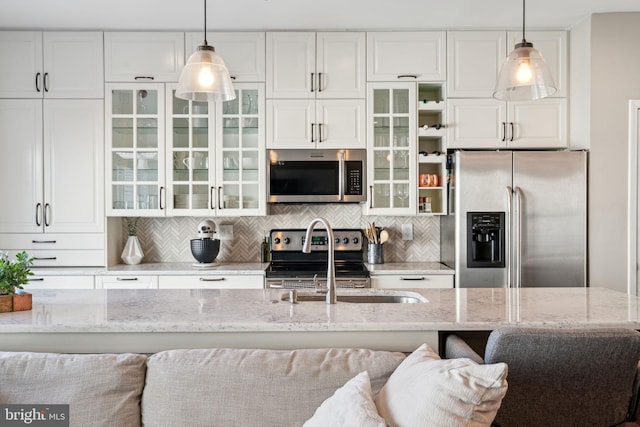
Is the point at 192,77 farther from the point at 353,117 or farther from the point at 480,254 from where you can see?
the point at 480,254

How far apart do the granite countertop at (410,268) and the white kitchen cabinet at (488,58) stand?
51.0 inches

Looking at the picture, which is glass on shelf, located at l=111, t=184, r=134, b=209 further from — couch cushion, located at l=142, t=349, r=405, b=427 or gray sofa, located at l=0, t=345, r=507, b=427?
couch cushion, located at l=142, t=349, r=405, b=427

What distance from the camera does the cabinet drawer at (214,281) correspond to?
3539 millimetres

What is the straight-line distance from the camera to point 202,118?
3703 millimetres

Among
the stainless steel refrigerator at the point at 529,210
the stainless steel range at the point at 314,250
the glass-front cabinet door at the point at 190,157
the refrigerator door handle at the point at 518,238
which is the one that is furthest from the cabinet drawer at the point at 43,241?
the refrigerator door handle at the point at 518,238

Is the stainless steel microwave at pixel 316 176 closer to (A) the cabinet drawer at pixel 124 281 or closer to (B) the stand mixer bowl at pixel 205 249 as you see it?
(B) the stand mixer bowl at pixel 205 249

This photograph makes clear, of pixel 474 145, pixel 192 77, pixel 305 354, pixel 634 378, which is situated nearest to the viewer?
pixel 634 378

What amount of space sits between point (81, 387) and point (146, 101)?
2.62 meters

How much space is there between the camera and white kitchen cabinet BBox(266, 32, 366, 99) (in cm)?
366

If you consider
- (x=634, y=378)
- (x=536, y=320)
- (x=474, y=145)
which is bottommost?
(x=634, y=378)

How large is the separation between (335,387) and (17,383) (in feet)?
3.33

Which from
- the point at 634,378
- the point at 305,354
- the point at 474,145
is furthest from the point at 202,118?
the point at 634,378

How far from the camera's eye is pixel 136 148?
368 cm

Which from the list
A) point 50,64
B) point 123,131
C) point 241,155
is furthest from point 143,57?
point 241,155
